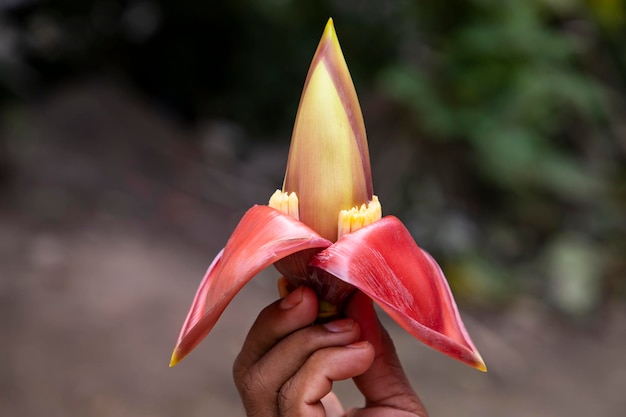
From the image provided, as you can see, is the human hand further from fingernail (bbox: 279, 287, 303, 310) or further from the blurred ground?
the blurred ground

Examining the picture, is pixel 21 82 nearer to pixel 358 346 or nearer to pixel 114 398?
pixel 114 398

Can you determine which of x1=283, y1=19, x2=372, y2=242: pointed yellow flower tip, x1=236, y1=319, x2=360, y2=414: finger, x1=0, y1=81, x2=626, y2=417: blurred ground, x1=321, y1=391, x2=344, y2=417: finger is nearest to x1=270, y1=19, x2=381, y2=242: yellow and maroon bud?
x1=283, y1=19, x2=372, y2=242: pointed yellow flower tip

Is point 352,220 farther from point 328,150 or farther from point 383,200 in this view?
point 383,200

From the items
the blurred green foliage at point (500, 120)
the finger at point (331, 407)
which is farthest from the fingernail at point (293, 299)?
the blurred green foliage at point (500, 120)

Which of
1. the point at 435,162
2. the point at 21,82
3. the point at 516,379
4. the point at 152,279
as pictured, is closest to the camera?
the point at 516,379

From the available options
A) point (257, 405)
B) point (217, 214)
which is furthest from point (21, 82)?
point (257, 405)

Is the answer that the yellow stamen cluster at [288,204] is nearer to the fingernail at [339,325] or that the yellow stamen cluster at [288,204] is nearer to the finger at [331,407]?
A: the fingernail at [339,325]
